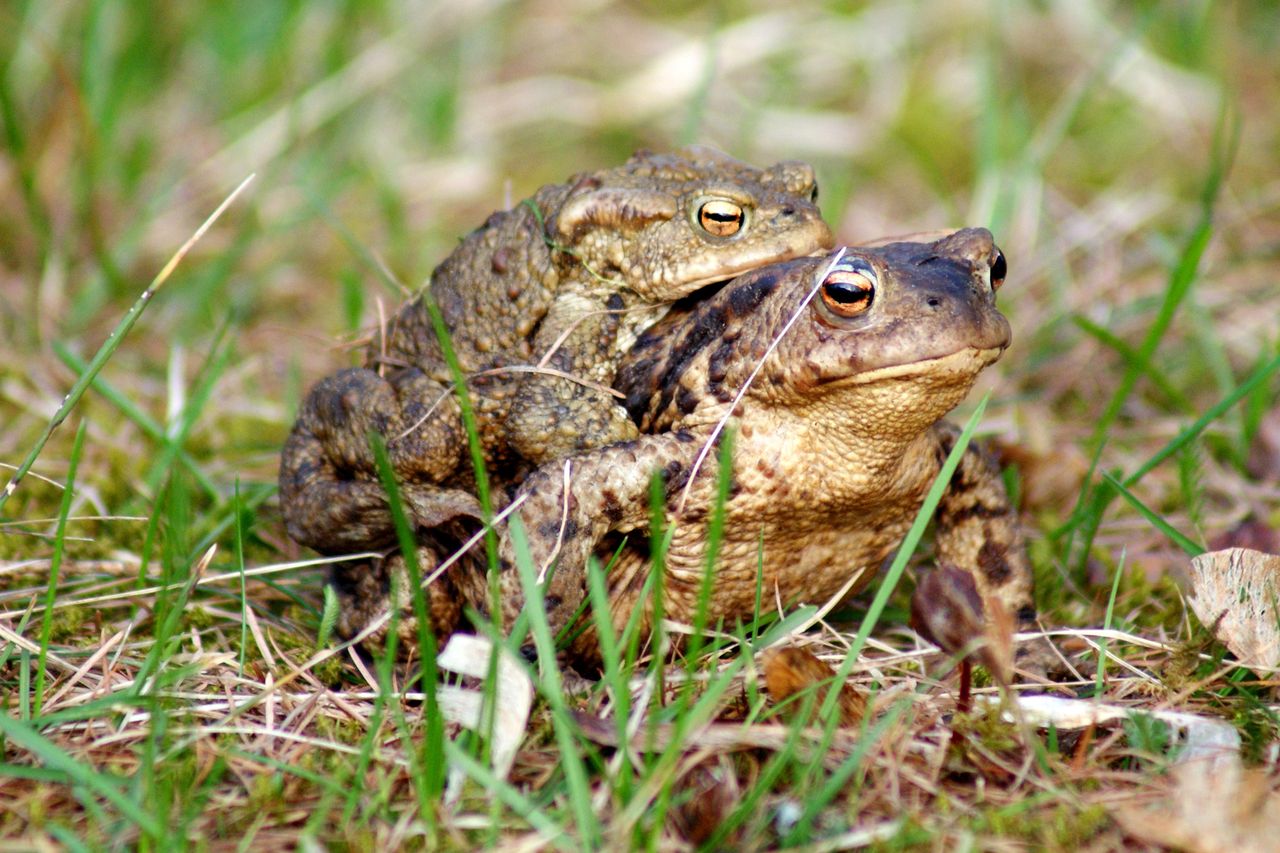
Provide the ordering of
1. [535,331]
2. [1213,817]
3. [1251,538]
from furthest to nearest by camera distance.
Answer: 1. [1251,538]
2. [535,331]
3. [1213,817]

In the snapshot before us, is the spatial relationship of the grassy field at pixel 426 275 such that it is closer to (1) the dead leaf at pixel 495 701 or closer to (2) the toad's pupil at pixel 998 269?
(1) the dead leaf at pixel 495 701

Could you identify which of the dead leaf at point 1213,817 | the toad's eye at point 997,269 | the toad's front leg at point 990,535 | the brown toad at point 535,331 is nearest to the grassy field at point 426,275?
the dead leaf at point 1213,817

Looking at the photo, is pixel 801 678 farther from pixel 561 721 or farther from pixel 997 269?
pixel 997 269

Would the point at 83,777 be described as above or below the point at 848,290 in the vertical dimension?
below

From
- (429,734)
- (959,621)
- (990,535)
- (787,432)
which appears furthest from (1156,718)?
(429,734)

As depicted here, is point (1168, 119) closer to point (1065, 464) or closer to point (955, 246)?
point (1065, 464)

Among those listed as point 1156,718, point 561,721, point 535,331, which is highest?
point 535,331

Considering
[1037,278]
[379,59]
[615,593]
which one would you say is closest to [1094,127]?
[1037,278]

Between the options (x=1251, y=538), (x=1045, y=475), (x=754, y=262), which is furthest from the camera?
(x=1045, y=475)
